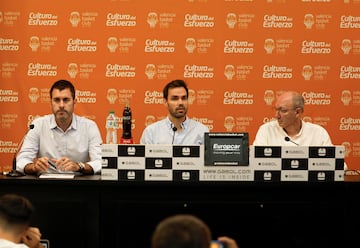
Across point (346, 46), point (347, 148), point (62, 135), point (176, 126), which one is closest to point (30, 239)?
point (62, 135)

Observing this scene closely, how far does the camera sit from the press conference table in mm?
3826

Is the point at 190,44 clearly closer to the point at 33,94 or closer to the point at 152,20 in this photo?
the point at 152,20

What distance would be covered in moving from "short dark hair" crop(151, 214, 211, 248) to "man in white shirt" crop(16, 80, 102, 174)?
9.63ft

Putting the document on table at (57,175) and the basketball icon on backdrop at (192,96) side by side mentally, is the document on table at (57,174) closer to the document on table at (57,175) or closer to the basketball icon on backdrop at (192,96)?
the document on table at (57,175)

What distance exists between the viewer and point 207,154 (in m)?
3.81

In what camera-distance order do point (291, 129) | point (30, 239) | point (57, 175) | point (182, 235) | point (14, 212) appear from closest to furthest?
point (182, 235) < point (14, 212) < point (30, 239) < point (57, 175) < point (291, 129)

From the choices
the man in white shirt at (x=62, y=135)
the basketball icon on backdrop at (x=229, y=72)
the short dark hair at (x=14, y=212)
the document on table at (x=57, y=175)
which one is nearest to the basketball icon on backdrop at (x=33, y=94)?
the man in white shirt at (x=62, y=135)

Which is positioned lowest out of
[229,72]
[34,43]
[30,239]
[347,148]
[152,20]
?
[30,239]

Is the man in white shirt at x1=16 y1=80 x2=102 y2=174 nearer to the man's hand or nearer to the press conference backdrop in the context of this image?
the press conference backdrop

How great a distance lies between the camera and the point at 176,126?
16.3ft

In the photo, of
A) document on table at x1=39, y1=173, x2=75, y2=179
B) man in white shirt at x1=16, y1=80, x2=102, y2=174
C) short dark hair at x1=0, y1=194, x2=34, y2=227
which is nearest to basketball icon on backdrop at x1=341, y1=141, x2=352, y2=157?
man in white shirt at x1=16, y1=80, x2=102, y2=174

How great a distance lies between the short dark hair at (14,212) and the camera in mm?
2531

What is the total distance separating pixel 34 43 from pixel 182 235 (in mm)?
4515

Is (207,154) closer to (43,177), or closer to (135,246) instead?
(135,246)
